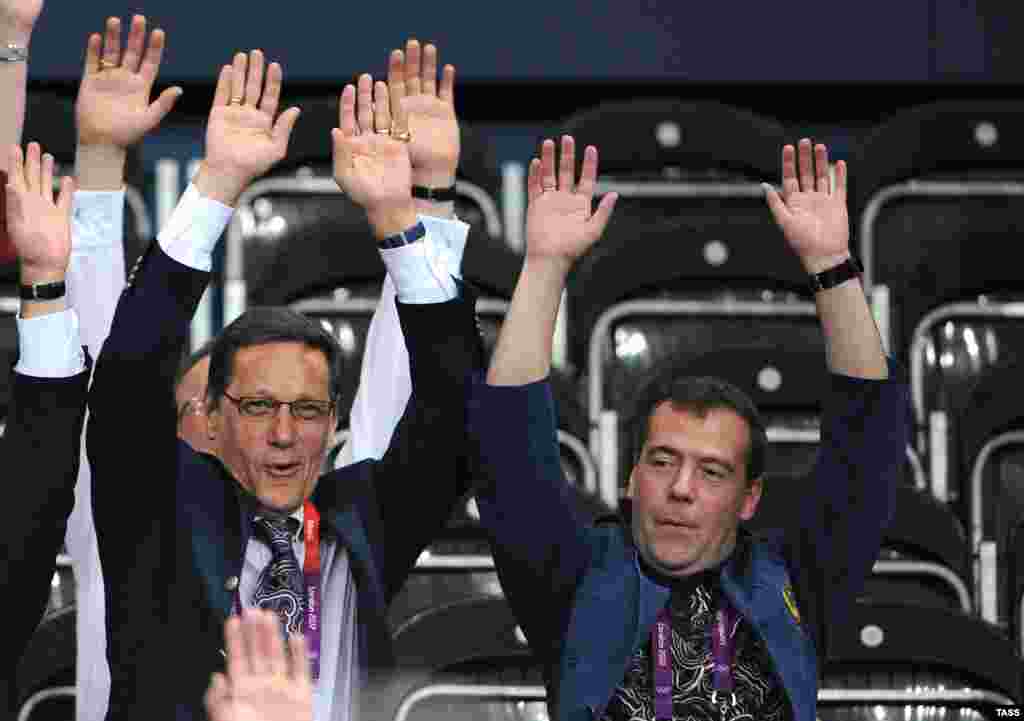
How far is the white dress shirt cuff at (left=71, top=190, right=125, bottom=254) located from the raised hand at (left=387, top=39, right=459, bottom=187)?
1.49ft

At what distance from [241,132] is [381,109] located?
0.75ft

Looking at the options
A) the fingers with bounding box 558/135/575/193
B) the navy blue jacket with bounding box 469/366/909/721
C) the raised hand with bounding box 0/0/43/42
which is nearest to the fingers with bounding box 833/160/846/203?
the navy blue jacket with bounding box 469/366/909/721

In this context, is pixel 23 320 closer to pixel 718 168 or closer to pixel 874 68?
pixel 718 168

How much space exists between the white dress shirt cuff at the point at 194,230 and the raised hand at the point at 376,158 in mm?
201

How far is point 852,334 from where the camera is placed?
9.90 feet

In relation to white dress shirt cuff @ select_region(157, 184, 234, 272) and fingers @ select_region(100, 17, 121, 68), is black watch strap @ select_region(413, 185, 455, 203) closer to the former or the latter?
white dress shirt cuff @ select_region(157, 184, 234, 272)

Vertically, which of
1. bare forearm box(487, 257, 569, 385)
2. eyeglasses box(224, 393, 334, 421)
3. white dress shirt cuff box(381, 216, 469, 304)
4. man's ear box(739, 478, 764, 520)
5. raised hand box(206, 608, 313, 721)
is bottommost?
raised hand box(206, 608, 313, 721)

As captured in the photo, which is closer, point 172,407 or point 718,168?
point 172,407

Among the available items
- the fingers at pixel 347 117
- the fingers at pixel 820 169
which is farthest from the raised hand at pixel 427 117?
the fingers at pixel 820 169

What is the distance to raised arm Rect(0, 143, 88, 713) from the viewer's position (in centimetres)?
273

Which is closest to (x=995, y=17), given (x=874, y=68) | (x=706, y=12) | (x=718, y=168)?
(x=874, y=68)

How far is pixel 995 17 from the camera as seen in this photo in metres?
5.66

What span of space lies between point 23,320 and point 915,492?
6.12ft

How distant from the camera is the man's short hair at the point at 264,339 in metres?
2.99
